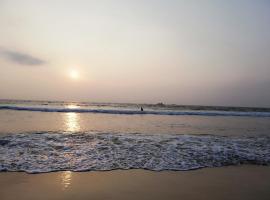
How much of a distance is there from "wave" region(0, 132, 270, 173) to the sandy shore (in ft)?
1.79

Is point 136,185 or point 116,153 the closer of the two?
point 136,185

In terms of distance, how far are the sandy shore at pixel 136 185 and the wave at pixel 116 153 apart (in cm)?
55

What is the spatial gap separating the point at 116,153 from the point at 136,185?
291cm

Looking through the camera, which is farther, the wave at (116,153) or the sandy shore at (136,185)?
the wave at (116,153)

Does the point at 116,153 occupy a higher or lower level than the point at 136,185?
higher

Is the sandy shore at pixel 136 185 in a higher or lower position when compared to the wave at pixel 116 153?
lower

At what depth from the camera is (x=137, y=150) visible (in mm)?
8734

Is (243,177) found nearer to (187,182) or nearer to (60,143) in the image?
(187,182)

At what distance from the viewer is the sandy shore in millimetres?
4809

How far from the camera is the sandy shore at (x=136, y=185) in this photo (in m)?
4.81

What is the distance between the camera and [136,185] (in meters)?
5.39

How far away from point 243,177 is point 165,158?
2255 mm

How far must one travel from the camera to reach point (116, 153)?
823cm

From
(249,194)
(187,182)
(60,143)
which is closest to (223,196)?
(249,194)
